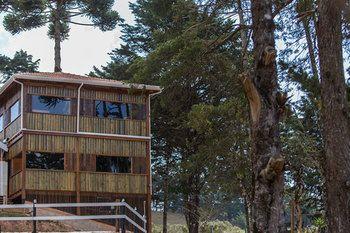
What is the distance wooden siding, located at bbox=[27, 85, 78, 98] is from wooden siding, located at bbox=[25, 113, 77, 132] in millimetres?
1005

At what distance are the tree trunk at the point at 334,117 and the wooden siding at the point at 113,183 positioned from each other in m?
19.1

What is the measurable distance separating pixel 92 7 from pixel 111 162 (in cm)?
1224

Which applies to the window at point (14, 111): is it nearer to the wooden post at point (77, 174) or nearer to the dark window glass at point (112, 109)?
the wooden post at point (77, 174)

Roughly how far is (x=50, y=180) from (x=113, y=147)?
3.52 metres

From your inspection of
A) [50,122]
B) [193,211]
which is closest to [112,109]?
[50,122]

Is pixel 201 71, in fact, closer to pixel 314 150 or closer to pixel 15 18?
pixel 314 150

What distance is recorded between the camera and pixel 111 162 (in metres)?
30.1

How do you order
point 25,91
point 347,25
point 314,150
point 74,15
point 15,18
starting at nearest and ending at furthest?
point 347,25 < point 314,150 < point 25,91 < point 15,18 < point 74,15

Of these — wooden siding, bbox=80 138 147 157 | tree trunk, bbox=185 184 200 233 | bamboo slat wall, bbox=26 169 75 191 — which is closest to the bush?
tree trunk, bbox=185 184 200 233

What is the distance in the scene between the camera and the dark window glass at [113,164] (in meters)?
29.9

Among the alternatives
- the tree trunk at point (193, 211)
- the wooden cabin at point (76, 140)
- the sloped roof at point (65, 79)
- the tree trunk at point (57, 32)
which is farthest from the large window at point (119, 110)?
the tree trunk at point (57, 32)

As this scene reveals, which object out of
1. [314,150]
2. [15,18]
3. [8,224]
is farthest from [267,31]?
[15,18]

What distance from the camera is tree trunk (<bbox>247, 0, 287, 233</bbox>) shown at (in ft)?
31.9

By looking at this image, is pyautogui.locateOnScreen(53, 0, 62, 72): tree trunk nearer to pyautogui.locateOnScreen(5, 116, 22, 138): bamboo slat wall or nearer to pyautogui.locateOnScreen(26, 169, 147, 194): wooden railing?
pyautogui.locateOnScreen(5, 116, 22, 138): bamboo slat wall
